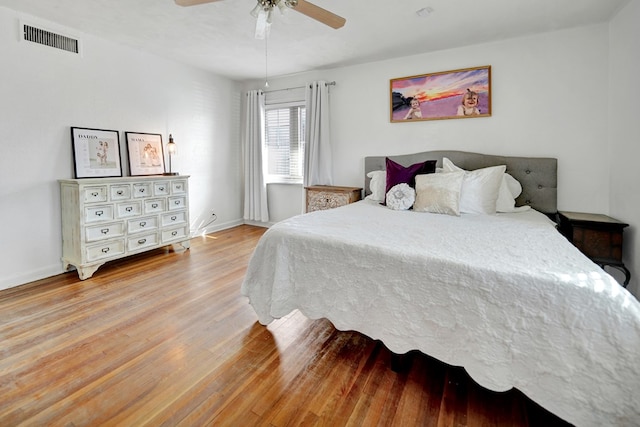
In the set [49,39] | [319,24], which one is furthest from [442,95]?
[49,39]

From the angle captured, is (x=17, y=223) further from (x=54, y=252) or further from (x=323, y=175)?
(x=323, y=175)

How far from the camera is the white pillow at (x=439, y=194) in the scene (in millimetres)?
2762

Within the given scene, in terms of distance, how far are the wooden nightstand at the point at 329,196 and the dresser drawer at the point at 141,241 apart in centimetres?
194

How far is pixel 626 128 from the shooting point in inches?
98.2

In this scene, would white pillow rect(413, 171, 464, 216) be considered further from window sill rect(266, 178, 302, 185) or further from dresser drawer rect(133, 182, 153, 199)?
dresser drawer rect(133, 182, 153, 199)

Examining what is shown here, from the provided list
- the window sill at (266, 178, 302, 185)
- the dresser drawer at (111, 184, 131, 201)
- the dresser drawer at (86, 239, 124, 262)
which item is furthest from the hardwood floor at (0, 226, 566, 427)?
the window sill at (266, 178, 302, 185)

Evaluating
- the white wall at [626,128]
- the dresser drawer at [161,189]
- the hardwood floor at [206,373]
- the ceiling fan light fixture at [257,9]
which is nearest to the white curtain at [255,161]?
the dresser drawer at [161,189]

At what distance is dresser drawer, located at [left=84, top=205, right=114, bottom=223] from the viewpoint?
2977 millimetres

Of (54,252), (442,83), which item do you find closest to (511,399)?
(442,83)

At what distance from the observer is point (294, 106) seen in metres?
4.81

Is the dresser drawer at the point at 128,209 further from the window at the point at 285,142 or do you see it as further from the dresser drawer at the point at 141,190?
the window at the point at 285,142

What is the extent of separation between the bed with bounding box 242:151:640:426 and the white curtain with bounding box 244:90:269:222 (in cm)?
295

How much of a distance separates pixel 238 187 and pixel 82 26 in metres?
2.92

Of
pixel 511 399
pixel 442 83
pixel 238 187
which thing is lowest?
pixel 511 399
